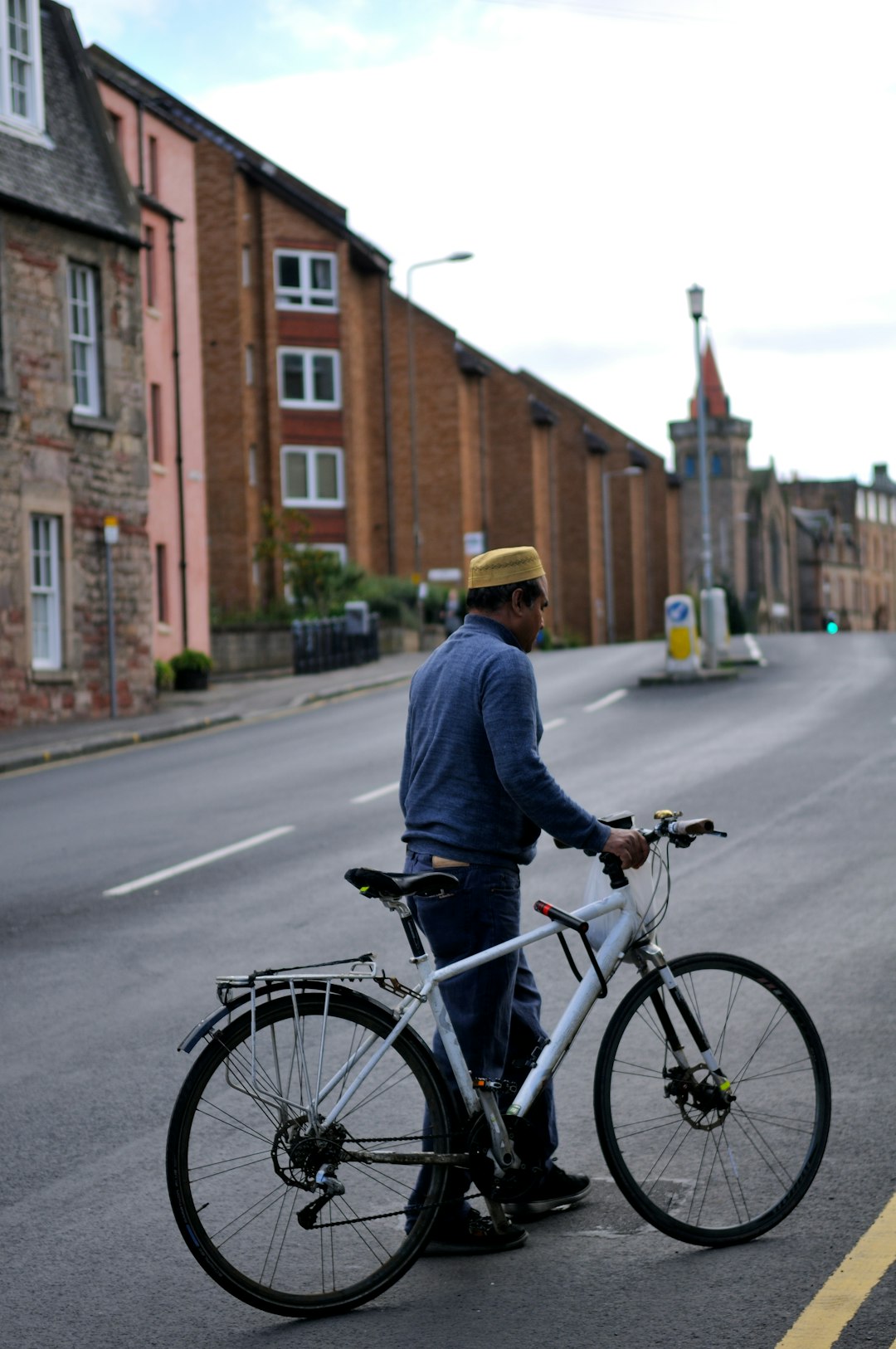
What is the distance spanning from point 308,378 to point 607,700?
29463 millimetres

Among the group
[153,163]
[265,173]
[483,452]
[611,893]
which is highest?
Result: [265,173]

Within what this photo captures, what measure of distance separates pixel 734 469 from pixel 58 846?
329 feet

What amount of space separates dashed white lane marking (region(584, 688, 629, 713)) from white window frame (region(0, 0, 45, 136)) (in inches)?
472

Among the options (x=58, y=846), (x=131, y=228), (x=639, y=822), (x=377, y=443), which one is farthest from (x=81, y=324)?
(x=377, y=443)

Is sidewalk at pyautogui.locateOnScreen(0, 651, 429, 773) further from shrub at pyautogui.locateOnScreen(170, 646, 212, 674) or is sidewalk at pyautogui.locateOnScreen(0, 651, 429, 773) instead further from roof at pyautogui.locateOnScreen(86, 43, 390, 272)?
roof at pyautogui.locateOnScreen(86, 43, 390, 272)

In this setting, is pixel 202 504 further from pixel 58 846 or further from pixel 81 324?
pixel 58 846

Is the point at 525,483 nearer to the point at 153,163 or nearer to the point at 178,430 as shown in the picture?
the point at 178,430

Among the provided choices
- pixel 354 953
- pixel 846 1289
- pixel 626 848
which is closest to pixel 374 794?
pixel 354 953

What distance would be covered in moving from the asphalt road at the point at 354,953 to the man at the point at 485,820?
0.51 m

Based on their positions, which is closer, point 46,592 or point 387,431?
point 46,592

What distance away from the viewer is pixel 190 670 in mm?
30844

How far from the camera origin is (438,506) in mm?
61656

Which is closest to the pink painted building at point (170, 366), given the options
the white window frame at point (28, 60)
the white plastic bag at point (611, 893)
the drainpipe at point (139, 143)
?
the drainpipe at point (139, 143)

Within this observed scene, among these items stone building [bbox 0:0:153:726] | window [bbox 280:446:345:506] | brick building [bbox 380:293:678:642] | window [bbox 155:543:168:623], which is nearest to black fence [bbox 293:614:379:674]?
window [bbox 155:543:168:623]
